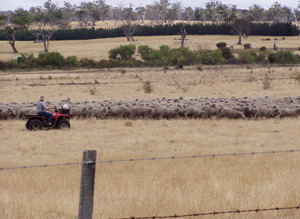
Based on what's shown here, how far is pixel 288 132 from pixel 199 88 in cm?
1992

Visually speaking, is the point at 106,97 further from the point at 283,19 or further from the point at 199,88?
the point at 283,19

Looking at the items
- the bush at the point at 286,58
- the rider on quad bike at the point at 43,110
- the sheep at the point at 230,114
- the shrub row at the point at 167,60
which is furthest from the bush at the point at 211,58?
the rider on quad bike at the point at 43,110

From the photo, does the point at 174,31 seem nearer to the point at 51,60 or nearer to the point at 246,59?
the point at 246,59

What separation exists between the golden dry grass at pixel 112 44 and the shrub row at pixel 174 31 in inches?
136

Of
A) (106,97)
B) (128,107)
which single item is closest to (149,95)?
(106,97)

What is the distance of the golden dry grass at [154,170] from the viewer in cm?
680

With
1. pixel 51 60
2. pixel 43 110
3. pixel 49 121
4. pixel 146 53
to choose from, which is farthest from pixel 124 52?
pixel 43 110

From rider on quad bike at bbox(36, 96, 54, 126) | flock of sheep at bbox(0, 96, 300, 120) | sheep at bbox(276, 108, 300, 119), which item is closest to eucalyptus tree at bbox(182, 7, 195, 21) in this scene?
flock of sheep at bbox(0, 96, 300, 120)

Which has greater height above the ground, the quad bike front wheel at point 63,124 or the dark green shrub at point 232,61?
the quad bike front wheel at point 63,124

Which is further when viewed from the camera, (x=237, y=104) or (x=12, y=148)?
(x=237, y=104)

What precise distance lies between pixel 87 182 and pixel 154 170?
477 centimetres

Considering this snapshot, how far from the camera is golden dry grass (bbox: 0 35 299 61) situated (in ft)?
300

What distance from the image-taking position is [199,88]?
35750 millimetres

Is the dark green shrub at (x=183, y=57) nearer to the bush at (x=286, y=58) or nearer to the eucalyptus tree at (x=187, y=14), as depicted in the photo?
the bush at (x=286, y=58)
